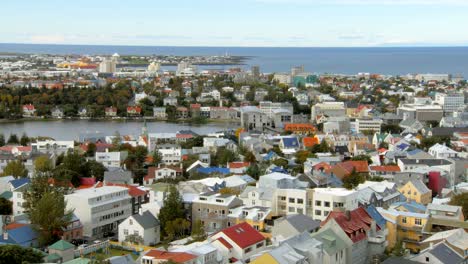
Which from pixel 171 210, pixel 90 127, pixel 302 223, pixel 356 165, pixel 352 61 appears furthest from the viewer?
pixel 352 61

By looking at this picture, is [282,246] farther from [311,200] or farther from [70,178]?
[70,178]

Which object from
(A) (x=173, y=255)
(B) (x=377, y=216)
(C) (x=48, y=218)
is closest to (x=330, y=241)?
(B) (x=377, y=216)

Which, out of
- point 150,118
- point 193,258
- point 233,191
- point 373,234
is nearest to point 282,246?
point 193,258

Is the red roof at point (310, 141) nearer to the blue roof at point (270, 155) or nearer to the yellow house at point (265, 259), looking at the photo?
the blue roof at point (270, 155)

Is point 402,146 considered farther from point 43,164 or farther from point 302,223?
point 302,223

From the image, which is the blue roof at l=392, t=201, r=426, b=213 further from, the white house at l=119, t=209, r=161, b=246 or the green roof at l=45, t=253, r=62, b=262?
the green roof at l=45, t=253, r=62, b=262

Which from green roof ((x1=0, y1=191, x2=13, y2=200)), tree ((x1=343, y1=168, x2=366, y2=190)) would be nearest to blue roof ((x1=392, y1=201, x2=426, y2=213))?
tree ((x1=343, y1=168, x2=366, y2=190))

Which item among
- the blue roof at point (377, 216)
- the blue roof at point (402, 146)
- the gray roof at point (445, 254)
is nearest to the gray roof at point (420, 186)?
the blue roof at point (377, 216)
